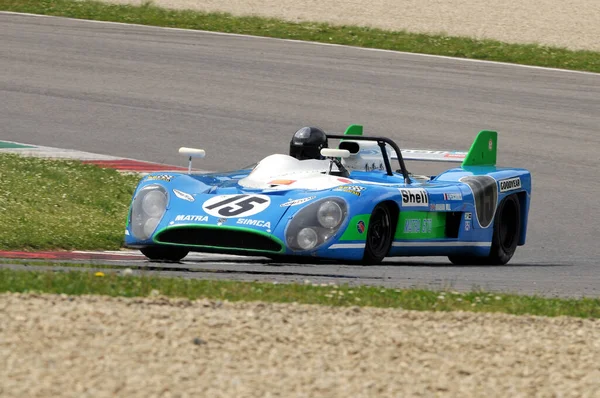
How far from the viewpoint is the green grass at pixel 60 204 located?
10.7 m

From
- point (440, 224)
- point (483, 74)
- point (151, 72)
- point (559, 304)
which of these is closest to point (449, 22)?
point (483, 74)

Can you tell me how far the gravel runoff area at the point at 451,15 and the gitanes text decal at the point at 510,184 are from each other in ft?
38.2

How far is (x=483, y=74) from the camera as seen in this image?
2103 centimetres

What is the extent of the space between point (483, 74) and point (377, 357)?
15.5 metres

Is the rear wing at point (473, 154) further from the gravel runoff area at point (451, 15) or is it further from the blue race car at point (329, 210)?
the gravel runoff area at point (451, 15)

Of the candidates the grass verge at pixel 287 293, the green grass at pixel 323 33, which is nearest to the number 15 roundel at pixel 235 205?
the grass verge at pixel 287 293

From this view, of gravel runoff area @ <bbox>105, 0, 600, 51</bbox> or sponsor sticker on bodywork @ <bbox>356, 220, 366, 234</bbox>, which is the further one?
gravel runoff area @ <bbox>105, 0, 600, 51</bbox>

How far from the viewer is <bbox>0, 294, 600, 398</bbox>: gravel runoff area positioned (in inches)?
208

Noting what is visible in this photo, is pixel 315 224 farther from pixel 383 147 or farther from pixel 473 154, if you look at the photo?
pixel 473 154

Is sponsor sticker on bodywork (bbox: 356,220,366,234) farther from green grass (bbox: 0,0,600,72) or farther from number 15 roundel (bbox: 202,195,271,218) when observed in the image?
green grass (bbox: 0,0,600,72)

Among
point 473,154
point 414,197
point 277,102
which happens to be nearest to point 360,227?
point 414,197

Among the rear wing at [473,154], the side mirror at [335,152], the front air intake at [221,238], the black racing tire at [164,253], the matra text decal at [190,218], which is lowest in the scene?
the black racing tire at [164,253]

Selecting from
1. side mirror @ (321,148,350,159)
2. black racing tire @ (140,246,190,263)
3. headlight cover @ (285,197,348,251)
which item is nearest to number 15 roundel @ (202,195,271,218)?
headlight cover @ (285,197,348,251)

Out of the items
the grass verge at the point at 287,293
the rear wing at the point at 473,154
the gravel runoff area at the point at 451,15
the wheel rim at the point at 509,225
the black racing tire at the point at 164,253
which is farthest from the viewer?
the gravel runoff area at the point at 451,15
